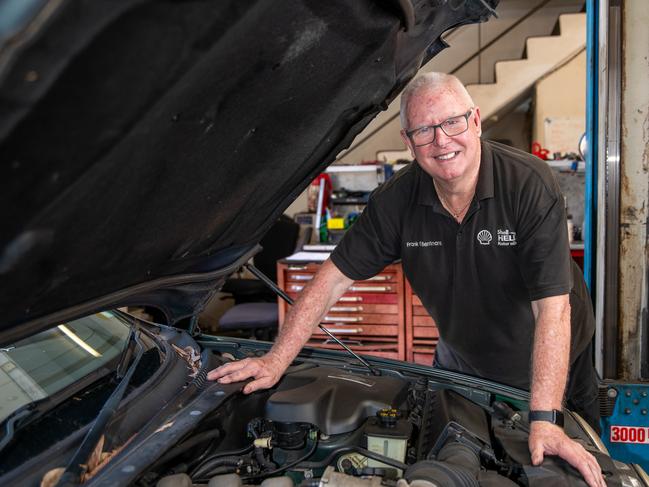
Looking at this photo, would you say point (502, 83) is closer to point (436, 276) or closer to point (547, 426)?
point (436, 276)

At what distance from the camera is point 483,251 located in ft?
5.96

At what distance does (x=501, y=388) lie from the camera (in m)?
1.75

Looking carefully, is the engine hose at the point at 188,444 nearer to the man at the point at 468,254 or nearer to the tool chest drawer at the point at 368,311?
the man at the point at 468,254

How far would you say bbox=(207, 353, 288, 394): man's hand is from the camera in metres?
1.56

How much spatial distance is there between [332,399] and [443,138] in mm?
733

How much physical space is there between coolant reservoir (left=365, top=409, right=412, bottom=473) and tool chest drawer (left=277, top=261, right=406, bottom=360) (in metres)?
2.26

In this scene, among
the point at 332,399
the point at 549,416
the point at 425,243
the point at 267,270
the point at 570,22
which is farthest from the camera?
the point at 570,22

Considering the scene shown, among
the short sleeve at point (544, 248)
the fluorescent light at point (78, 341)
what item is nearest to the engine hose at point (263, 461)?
the fluorescent light at point (78, 341)

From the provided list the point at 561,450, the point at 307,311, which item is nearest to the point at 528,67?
the point at 307,311

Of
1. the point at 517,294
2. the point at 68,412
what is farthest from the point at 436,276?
the point at 68,412

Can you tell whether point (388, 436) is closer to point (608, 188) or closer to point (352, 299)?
point (608, 188)

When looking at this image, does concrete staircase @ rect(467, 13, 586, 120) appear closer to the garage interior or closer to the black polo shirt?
the garage interior

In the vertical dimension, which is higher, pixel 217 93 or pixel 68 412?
pixel 217 93

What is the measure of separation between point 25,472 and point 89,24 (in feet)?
2.53
